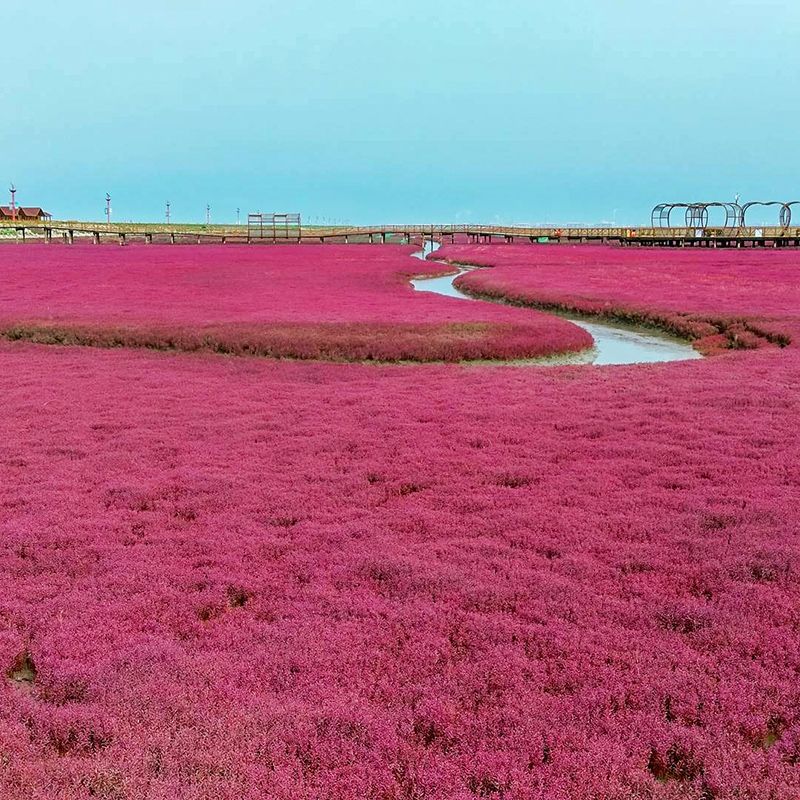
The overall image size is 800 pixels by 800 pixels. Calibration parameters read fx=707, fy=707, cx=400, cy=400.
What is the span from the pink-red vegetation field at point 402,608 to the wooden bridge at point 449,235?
107 m

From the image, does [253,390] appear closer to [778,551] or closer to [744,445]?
[744,445]

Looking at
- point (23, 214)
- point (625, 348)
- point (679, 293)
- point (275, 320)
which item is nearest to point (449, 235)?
point (23, 214)

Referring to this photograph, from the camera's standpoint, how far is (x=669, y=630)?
7.09m

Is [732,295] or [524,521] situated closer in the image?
[524,521]

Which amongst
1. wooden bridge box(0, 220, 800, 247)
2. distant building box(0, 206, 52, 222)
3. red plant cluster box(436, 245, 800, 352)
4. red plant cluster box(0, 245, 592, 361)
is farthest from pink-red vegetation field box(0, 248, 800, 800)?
distant building box(0, 206, 52, 222)

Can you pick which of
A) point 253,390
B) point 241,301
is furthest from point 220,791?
point 241,301

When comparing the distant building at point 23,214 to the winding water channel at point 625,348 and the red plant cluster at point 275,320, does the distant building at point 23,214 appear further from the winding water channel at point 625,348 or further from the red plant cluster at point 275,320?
the winding water channel at point 625,348

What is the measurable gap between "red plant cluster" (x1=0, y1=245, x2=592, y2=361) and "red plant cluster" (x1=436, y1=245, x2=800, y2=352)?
17.3 feet

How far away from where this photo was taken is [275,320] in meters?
29.9

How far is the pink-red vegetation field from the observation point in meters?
5.42

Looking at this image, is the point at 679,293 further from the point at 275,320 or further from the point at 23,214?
the point at 23,214

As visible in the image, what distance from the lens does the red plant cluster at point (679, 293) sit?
1139 inches

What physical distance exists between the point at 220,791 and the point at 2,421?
1255 centimetres

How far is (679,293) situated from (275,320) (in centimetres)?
2380
